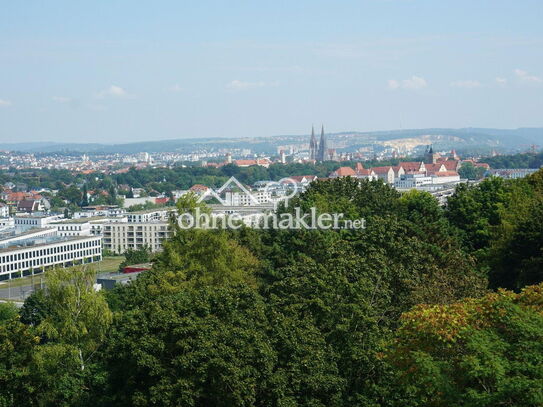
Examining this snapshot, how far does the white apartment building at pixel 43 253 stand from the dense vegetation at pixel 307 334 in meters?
28.9

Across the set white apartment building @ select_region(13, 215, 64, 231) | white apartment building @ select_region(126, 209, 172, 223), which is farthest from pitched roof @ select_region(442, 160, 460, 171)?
white apartment building @ select_region(13, 215, 64, 231)

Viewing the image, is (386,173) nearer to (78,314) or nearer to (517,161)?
(517,161)

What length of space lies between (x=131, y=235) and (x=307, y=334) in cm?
5023

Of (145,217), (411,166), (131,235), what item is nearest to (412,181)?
(411,166)

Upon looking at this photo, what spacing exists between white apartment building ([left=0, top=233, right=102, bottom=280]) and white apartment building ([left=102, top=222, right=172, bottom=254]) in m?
3.95

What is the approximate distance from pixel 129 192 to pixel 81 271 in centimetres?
8699

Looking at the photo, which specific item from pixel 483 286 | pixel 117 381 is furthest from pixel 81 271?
pixel 483 286

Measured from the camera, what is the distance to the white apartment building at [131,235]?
199ft

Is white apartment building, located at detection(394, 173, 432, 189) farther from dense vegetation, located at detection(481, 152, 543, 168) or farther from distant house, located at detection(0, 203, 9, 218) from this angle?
distant house, located at detection(0, 203, 9, 218)

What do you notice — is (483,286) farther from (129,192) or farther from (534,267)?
(129,192)

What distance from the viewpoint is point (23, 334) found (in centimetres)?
1477

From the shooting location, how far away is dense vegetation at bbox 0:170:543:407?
10609 millimetres

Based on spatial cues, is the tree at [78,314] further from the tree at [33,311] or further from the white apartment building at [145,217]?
the white apartment building at [145,217]

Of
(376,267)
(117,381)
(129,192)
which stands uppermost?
(376,267)
